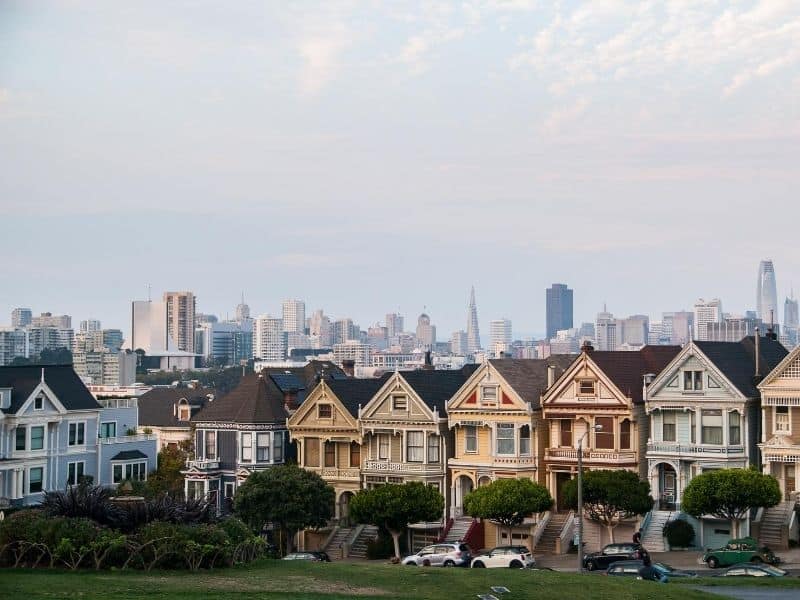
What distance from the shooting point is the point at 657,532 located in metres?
68.2

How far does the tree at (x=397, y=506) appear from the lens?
228ft

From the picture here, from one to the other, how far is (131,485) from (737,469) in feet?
105

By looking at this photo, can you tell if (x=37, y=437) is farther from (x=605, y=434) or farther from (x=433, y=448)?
(x=605, y=434)

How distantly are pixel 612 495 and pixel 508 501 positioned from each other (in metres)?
4.56

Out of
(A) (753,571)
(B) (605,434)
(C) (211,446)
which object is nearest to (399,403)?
(B) (605,434)

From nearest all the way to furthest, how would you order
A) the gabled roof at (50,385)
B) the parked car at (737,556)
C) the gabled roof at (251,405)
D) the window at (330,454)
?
1. the parked car at (737,556)
2. the gabled roof at (50,385)
3. the window at (330,454)
4. the gabled roof at (251,405)

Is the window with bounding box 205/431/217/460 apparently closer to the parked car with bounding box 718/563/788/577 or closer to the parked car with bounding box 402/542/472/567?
the parked car with bounding box 402/542/472/567

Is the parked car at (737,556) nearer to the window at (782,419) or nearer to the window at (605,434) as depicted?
the window at (782,419)

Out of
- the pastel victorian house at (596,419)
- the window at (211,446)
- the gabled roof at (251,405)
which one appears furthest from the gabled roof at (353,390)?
the pastel victorian house at (596,419)

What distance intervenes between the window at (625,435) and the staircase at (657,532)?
3.22 meters

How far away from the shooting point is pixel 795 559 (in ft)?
205

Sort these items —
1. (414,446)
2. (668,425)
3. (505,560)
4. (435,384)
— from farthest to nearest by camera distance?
1. (435,384)
2. (414,446)
3. (668,425)
4. (505,560)

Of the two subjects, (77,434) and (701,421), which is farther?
(77,434)

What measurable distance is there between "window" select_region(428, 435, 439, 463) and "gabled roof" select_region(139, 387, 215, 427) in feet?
176
